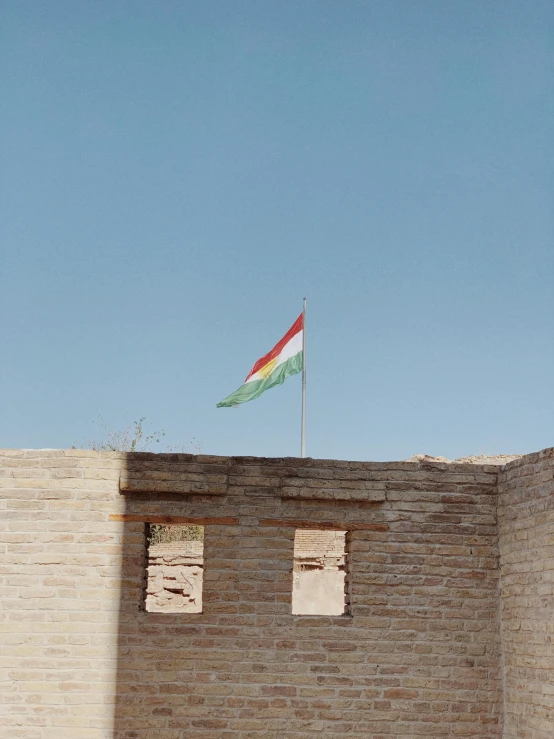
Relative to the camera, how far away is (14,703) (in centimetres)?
660

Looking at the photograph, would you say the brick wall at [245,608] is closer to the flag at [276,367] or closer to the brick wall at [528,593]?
the brick wall at [528,593]

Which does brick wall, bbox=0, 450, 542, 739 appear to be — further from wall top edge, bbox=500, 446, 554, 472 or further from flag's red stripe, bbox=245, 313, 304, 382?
flag's red stripe, bbox=245, 313, 304, 382

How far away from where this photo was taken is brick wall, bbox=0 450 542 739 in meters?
6.70

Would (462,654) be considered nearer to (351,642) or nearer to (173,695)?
(351,642)

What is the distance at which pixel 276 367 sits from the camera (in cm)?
1126

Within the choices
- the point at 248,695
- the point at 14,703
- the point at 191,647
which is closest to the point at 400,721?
the point at 248,695

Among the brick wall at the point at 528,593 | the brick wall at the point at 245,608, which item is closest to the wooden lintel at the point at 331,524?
the brick wall at the point at 245,608

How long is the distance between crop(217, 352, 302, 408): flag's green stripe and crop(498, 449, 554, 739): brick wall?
4385 millimetres

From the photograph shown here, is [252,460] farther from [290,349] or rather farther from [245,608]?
[290,349]

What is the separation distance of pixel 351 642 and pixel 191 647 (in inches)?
51.3

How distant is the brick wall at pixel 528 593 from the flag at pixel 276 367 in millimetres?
4441

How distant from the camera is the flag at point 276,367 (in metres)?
11.1

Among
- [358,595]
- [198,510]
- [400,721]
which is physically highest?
[198,510]

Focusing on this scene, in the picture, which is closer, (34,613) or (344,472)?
(34,613)
